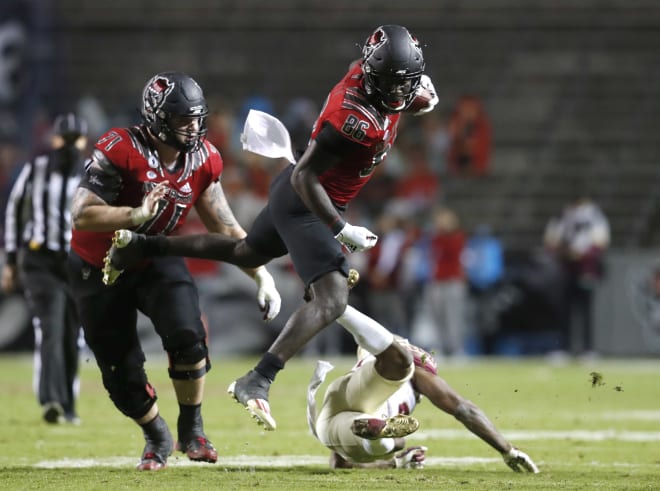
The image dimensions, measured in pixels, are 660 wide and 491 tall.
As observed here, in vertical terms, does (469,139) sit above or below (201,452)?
above

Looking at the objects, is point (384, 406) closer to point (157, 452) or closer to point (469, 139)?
point (157, 452)

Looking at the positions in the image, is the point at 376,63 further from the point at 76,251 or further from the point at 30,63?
the point at 30,63

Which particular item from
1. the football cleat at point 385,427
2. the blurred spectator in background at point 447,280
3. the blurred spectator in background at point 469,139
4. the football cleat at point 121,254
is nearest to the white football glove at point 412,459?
the football cleat at point 385,427

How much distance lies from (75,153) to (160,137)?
288 centimetres

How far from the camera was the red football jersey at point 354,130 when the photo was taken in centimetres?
602

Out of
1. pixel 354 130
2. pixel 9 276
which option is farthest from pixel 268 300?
pixel 9 276

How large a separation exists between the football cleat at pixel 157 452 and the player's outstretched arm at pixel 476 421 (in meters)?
1.28

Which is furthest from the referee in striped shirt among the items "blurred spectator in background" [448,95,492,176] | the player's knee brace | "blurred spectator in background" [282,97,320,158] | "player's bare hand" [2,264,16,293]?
"blurred spectator in background" [448,95,492,176]

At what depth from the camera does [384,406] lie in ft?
19.9

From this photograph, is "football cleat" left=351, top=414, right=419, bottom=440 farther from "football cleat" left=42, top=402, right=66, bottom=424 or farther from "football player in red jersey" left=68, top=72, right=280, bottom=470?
"football cleat" left=42, top=402, right=66, bottom=424

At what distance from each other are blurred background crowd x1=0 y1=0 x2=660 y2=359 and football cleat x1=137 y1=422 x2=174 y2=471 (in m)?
7.27

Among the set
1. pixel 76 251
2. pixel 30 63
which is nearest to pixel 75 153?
pixel 76 251

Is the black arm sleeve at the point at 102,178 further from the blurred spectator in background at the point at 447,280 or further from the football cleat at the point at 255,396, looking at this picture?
the blurred spectator in background at the point at 447,280

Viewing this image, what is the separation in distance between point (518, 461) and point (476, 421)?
0.27 meters
